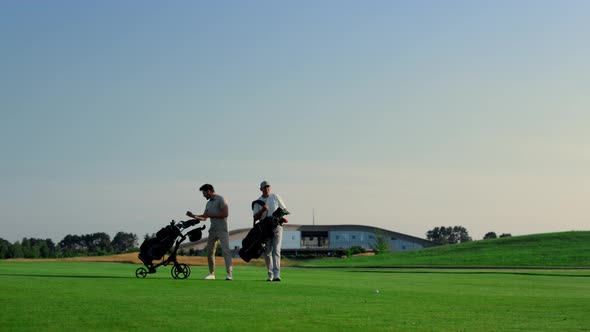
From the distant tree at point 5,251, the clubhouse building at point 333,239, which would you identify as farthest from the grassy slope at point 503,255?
the clubhouse building at point 333,239

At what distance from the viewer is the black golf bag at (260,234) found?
68.8ft

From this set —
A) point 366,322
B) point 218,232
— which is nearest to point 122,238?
point 218,232

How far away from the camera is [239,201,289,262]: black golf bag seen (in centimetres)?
2097

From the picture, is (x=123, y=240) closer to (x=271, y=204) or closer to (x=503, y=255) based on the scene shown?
(x=503, y=255)

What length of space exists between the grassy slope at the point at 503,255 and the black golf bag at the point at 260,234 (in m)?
35.3

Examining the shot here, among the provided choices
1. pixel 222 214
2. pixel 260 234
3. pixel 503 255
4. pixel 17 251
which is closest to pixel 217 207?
pixel 222 214

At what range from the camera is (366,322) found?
11.7 meters

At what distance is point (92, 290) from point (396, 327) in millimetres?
7138

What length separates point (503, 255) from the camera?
64.2 m

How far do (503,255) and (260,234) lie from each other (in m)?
46.3

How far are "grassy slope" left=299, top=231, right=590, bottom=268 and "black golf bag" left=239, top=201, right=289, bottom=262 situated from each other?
116ft

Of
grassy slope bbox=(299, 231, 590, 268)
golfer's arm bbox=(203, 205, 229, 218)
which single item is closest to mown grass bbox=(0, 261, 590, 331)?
golfer's arm bbox=(203, 205, 229, 218)

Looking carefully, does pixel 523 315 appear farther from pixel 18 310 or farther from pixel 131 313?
pixel 18 310

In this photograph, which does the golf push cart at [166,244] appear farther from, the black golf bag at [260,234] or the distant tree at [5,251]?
the distant tree at [5,251]
